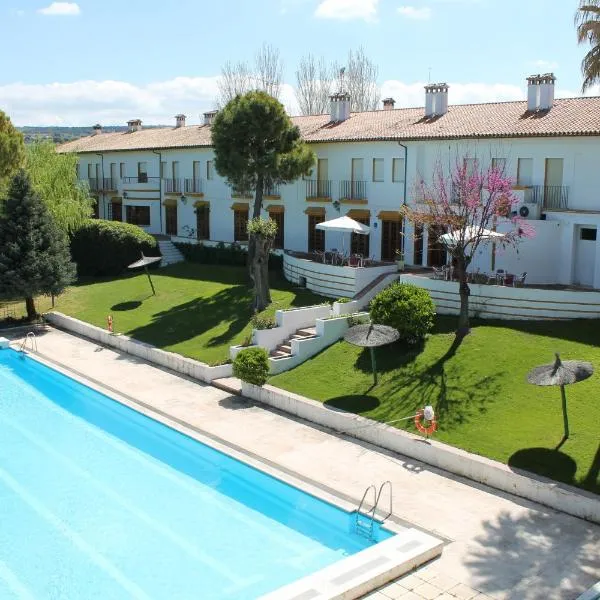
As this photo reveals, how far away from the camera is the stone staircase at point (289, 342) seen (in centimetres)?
2381

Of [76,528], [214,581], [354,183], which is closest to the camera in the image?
[214,581]

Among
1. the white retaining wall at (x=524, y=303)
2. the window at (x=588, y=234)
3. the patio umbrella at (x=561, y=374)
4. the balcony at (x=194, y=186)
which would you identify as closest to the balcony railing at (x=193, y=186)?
the balcony at (x=194, y=186)

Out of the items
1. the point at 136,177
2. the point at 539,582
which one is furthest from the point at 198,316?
the point at 136,177

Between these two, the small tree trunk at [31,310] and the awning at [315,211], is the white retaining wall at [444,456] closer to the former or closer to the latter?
the awning at [315,211]

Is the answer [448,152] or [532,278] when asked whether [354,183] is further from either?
[532,278]

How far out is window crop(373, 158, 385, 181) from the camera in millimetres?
32688

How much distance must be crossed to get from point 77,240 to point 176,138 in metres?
11.0

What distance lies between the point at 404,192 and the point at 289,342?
10651 mm

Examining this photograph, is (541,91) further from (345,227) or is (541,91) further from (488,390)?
(488,390)

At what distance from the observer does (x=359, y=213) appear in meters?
33.7

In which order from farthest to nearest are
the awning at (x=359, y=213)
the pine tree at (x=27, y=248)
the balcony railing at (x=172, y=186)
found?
1. the balcony railing at (x=172, y=186)
2. the awning at (x=359, y=213)
3. the pine tree at (x=27, y=248)

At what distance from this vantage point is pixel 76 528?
591 inches

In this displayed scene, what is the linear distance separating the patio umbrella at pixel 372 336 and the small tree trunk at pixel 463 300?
9.59 feet

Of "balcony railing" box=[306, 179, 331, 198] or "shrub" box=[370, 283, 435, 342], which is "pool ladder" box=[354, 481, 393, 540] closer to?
"shrub" box=[370, 283, 435, 342]
